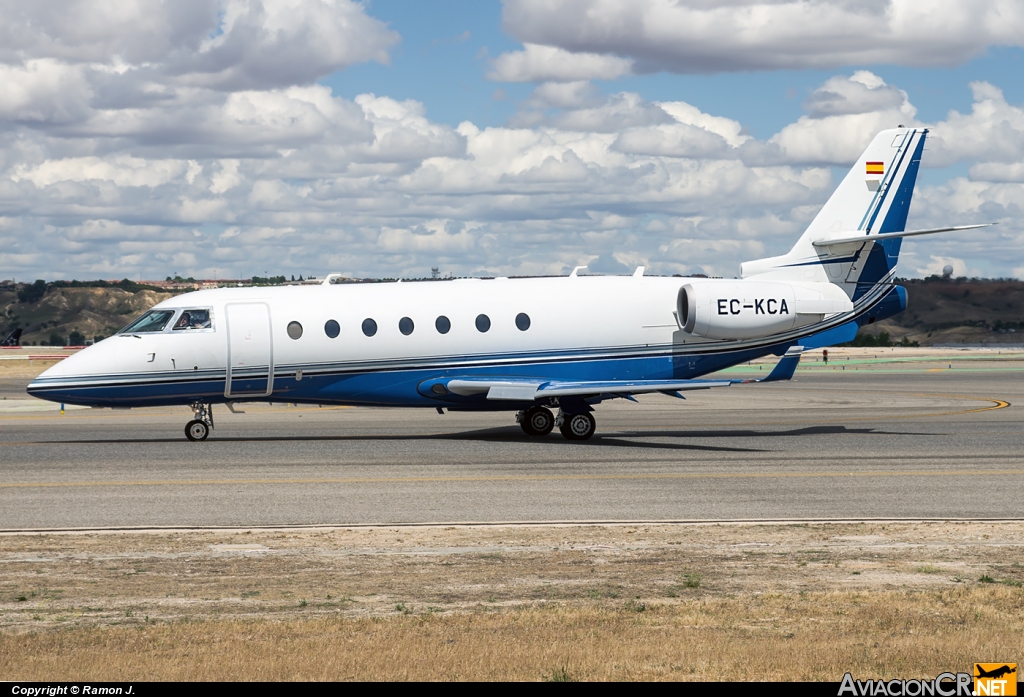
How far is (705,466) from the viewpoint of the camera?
22750mm

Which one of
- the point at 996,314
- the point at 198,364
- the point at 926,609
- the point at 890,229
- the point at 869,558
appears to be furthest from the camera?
the point at 996,314

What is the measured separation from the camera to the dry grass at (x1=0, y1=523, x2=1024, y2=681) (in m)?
8.94

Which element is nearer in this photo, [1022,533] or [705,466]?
[1022,533]

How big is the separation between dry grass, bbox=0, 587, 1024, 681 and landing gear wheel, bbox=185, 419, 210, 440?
17.7 meters

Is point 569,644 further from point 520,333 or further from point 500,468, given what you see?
point 520,333

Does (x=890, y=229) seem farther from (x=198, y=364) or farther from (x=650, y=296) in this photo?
(x=198, y=364)

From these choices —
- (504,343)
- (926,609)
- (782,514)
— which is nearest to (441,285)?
(504,343)

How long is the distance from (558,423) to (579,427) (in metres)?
0.97

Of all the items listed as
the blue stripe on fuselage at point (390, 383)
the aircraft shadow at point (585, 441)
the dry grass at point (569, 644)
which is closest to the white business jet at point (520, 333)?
the blue stripe on fuselage at point (390, 383)

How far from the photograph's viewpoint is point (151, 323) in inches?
1046

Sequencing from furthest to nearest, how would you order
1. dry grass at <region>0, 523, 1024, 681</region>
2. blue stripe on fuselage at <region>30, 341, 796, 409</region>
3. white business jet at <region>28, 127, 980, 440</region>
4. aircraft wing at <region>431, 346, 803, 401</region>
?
1. aircraft wing at <region>431, 346, 803, 401</region>
2. white business jet at <region>28, 127, 980, 440</region>
3. blue stripe on fuselage at <region>30, 341, 796, 409</region>
4. dry grass at <region>0, 523, 1024, 681</region>

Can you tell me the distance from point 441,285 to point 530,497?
37.5ft

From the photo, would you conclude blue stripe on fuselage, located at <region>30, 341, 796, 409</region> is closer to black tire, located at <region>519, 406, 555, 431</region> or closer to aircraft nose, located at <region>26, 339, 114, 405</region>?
aircraft nose, located at <region>26, 339, 114, 405</region>

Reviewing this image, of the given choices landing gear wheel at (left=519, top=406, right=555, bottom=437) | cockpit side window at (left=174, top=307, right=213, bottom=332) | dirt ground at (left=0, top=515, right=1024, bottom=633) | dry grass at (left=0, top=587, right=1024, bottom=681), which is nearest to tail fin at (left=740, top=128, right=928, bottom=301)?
landing gear wheel at (left=519, top=406, right=555, bottom=437)
